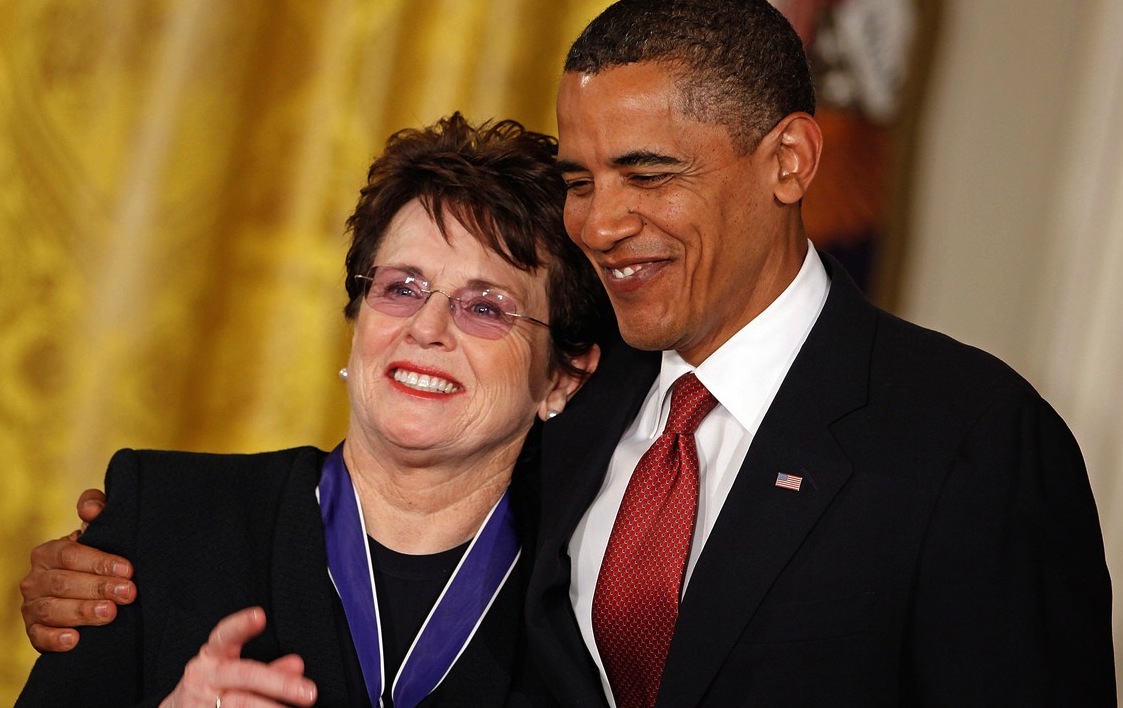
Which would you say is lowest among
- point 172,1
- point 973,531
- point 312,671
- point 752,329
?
point 312,671

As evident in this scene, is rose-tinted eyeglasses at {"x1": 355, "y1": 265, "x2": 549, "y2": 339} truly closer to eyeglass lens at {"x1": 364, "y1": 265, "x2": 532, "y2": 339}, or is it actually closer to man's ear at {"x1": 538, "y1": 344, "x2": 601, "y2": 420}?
eyeglass lens at {"x1": 364, "y1": 265, "x2": 532, "y2": 339}

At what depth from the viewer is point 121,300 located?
10.1 ft

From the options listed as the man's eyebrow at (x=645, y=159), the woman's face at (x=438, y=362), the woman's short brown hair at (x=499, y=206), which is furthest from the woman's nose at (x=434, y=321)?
the man's eyebrow at (x=645, y=159)

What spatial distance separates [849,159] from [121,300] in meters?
1.91

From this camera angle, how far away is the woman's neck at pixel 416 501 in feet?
7.02

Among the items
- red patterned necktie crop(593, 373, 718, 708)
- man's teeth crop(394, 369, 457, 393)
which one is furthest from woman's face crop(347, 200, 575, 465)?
red patterned necktie crop(593, 373, 718, 708)

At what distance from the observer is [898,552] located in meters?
1.63

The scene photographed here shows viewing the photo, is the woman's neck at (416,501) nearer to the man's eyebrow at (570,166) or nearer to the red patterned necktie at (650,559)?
the red patterned necktie at (650,559)

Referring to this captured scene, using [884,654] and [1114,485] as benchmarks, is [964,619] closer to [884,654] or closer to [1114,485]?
[884,654]

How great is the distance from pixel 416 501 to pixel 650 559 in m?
0.49

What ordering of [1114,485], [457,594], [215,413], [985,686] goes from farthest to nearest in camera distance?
[215,413]
[1114,485]
[457,594]
[985,686]

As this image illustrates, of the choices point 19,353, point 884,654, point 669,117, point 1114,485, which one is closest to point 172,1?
point 19,353

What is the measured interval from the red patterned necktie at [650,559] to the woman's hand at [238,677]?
18.1 inches

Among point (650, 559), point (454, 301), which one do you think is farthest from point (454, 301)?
point (650, 559)
